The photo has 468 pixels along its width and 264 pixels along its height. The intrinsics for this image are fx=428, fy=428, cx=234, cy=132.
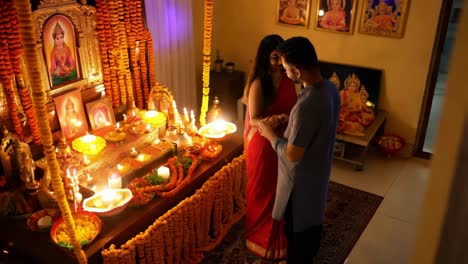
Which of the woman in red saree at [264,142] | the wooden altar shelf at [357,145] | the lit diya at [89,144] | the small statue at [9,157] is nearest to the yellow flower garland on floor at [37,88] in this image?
the small statue at [9,157]

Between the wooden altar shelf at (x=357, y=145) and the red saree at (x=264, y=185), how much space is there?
5.10 feet

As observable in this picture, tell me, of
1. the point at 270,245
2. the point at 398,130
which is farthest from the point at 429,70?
the point at 270,245

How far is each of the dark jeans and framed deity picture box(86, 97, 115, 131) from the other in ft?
5.02

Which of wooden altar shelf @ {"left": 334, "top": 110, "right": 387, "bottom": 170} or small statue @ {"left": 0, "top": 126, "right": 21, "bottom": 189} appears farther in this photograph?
wooden altar shelf @ {"left": 334, "top": 110, "right": 387, "bottom": 170}

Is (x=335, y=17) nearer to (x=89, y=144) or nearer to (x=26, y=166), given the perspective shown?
(x=89, y=144)

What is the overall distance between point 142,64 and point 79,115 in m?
0.72

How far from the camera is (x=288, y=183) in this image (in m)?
2.19

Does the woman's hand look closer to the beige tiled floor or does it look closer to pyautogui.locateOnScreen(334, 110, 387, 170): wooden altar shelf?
the beige tiled floor

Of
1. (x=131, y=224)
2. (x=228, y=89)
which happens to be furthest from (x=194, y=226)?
(x=228, y=89)

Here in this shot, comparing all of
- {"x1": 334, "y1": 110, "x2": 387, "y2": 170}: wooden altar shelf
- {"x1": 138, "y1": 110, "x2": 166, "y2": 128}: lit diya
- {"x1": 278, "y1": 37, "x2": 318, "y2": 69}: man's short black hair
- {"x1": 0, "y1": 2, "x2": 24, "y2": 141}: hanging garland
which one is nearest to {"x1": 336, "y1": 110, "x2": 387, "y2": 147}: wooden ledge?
{"x1": 334, "y1": 110, "x2": 387, "y2": 170}: wooden altar shelf

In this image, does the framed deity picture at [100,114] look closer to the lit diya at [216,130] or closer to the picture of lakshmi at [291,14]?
the lit diya at [216,130]

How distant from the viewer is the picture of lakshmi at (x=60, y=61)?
280 cm

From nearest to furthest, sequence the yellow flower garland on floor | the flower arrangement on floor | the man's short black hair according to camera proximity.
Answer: the yellow flower garland on floor → the man's short black hair → the flower arrangement on floor

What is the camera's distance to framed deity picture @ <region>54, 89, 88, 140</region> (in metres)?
2.82
